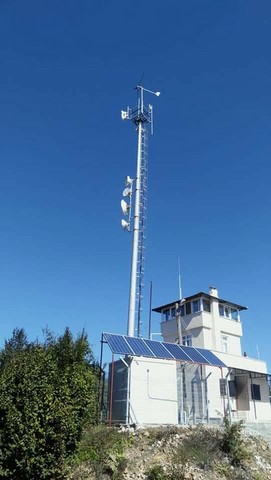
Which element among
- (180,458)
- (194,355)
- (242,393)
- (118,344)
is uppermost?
(194,355)

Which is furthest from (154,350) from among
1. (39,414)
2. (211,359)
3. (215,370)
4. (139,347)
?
(39,414)

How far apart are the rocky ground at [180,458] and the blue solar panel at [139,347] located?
12.7 feet

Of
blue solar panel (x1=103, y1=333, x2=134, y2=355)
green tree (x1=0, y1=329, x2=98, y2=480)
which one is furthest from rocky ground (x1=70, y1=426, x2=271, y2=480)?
blue solar panel (x1=103, y1=333, x2=134, y2=355)

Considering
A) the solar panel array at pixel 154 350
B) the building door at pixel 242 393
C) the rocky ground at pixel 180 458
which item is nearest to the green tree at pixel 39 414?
the rocky ground at pixel 180 458

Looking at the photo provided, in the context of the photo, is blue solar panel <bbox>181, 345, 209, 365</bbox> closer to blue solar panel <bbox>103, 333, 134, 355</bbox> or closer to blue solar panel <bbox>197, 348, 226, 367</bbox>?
blue solar panel <bbox>197, 348, 226, 367</bbox>

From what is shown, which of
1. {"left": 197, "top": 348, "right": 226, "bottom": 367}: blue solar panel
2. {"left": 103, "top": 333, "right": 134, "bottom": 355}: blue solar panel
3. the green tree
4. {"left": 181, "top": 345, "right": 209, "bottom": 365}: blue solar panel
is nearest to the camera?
the green tree

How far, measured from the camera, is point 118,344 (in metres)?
20.5

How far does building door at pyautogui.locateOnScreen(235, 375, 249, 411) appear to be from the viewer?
3023cm

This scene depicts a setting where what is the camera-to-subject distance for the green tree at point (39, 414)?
13.1 m

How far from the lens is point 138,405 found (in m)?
19.8

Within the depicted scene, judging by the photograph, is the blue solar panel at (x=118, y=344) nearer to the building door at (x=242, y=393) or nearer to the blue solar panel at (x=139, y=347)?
the blue solar panel at (x=139, y=347)

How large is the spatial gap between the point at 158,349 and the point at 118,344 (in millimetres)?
2766

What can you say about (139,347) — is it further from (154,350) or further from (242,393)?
(242,393)

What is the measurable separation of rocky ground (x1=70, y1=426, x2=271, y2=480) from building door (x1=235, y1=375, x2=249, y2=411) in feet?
38.6
